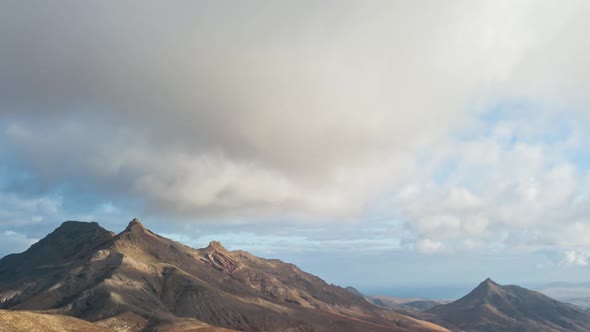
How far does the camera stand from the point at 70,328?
489 feet

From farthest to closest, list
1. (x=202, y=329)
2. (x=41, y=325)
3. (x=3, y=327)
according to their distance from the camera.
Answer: (x=202, y=329) → (x=41, y=325) → (x=3, y=327)

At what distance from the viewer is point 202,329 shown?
191m

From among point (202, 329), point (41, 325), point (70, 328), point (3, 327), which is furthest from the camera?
point (202, 329)

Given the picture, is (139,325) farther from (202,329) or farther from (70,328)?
(70,328)

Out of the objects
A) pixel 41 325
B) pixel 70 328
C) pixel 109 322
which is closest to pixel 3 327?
pixel 41 325

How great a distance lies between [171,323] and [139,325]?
13.2 m

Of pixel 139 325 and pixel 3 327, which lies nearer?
pixel 3 327

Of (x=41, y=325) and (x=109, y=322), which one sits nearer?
(x=41, y=325)

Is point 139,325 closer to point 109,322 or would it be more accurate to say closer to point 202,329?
point 109,322

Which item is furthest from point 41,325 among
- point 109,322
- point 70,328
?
point 109,322

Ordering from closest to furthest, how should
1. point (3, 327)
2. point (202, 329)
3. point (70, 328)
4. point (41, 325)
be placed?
1. point (3, 327)
2. point (41, 325)
3. point (70, 328)
4. point (202, 329)

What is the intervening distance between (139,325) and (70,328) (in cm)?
5335

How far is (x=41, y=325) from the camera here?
138 m

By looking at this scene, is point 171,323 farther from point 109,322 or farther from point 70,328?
point 70,328
